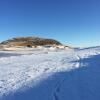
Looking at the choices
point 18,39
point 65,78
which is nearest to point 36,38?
point 18,39

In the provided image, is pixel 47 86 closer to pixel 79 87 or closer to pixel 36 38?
pixel 79 87

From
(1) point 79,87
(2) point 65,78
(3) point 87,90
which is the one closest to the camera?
(3) point 87,90

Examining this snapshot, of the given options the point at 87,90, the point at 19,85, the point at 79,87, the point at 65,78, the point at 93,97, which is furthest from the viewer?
the point at 65,78

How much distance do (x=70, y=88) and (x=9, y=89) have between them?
7.97 ft

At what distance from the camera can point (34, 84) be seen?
33.8 feet

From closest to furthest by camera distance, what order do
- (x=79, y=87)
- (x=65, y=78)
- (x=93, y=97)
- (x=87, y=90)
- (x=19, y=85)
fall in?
(x=93, y=97), (x=87, y=90), (x=79, y=87), (x=19, y=85), (x=65, y=78)

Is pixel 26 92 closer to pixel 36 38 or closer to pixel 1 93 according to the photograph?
pixel 1 93

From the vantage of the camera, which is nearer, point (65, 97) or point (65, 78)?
point (65, 97)

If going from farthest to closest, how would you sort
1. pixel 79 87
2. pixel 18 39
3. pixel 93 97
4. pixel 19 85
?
pixel 18 39 → pixel 19 85 → pixel 79 87 → pixel 93 97

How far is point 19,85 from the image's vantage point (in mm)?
10273

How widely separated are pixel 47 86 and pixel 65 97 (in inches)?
72.3

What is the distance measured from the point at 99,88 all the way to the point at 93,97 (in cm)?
111

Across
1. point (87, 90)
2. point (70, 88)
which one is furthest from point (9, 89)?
point (87, 90)

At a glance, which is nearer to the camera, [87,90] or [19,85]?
[87,90]
